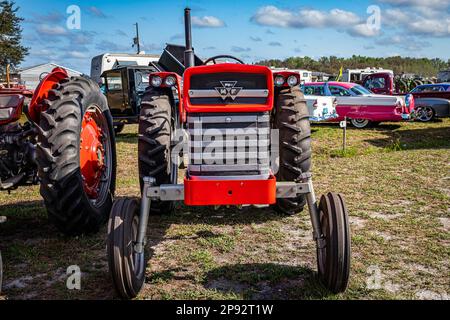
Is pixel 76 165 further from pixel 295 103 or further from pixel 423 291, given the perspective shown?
pixel 423 291

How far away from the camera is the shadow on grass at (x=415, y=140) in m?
10.0

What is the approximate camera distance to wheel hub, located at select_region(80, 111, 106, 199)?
425cm

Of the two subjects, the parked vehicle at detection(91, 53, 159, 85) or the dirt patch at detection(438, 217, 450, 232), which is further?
the parked vehicle at detection(91, 53, 159, 85)

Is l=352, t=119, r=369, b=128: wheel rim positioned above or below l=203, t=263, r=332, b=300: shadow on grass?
above

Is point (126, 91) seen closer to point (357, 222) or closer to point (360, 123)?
point (360, 123)

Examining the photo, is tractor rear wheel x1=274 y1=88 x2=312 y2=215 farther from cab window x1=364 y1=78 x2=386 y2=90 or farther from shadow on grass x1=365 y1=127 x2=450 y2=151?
cab window x1=364 y1=78 x2=386 y2=90

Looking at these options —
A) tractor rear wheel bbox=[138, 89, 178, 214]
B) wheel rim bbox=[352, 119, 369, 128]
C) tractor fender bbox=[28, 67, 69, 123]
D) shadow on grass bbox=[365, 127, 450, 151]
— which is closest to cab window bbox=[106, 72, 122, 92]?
wheel rim bbox=[352, 119, 369, 128]

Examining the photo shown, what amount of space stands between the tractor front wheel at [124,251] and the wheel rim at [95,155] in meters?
1.26

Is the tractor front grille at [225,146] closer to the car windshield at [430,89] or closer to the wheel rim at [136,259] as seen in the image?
the wheel rim at [136,259]

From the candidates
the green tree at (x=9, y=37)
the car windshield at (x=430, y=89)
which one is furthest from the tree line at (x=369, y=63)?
the car windshield at (x=430, y=89)

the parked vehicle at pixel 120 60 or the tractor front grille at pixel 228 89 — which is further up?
the parked vehicle at pixel 120 60

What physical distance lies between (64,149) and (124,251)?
127 cm

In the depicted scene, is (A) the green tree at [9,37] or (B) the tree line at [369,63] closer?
(A) the green tree at [9,37]
